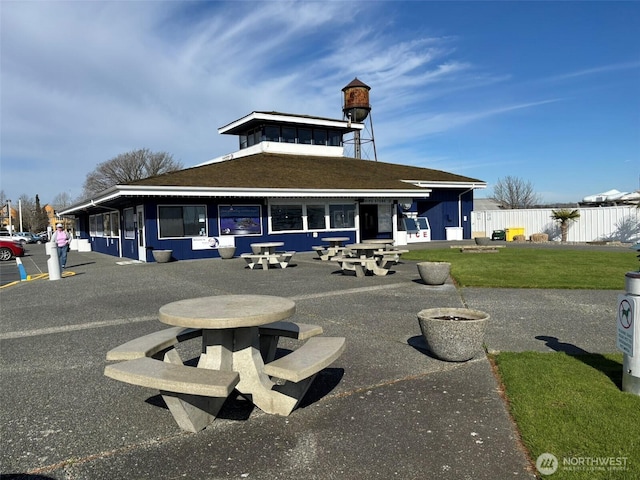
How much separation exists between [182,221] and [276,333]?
15.4 meters

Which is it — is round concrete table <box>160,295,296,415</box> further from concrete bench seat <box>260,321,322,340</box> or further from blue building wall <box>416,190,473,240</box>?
blue building wall <box>416,190,473,240</box>

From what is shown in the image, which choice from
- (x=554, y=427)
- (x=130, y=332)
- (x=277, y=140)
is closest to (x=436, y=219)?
(x=277, y=140)

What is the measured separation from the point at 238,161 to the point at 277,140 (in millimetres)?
4847

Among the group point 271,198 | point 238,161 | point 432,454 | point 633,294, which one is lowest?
point 432,454

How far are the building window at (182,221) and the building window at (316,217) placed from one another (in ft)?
16.5

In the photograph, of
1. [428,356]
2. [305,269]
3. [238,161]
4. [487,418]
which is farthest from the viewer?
[238,161]

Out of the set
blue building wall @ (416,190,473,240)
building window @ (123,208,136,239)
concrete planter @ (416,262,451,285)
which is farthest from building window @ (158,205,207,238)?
blue building wall @ (416,190,473,240)

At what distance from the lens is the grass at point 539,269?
10734 millimetres

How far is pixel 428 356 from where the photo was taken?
5.38 metres

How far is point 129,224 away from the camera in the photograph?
68.6 ft

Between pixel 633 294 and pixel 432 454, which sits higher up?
pixel 633 294

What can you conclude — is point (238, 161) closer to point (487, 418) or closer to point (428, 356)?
point (428, 356)

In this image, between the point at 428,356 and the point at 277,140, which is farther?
the point at 277,140

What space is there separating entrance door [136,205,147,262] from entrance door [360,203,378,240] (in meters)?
11.3
